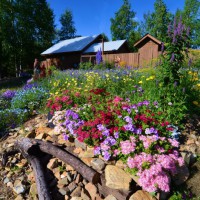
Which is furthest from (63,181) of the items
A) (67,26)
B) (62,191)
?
(67,26)

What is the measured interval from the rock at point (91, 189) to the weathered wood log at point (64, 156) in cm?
11

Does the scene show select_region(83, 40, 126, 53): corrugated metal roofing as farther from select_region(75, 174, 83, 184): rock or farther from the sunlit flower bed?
select_region(75, 174, 83, 184): rock

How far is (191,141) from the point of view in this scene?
4043 mm

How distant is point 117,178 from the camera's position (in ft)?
10.2

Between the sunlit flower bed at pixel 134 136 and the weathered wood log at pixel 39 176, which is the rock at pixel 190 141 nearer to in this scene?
the sunlit flower bed at pixel 134 136

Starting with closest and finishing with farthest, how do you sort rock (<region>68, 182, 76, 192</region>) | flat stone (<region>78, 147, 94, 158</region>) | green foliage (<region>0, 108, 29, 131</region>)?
rock (<region>68, 182, 76, 192</region>), flat stone (<region>78, 147, 94, 158</region>), green foliage (<region>0, 108, 29, 131</region>)

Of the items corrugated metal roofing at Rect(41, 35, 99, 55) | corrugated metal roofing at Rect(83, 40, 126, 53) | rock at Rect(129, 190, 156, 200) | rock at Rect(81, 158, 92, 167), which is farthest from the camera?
corrugated metal roofing at Rect(41, 35, 99, 55)

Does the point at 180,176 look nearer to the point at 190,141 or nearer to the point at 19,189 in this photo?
the point at 190,141

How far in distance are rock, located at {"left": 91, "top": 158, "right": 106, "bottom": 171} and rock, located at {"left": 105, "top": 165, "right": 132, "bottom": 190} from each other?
127 mm

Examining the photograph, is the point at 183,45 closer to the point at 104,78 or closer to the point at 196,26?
the point at 104,78

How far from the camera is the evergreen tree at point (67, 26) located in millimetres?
43031

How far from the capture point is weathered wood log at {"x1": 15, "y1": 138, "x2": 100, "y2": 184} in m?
3.25

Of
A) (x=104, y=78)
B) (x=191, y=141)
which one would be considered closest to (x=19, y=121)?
(x=104, y=78)

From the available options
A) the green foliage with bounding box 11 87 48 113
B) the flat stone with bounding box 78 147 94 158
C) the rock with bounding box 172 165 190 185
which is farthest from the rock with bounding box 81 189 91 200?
the green foliage with bounding box 11 87 48 113
